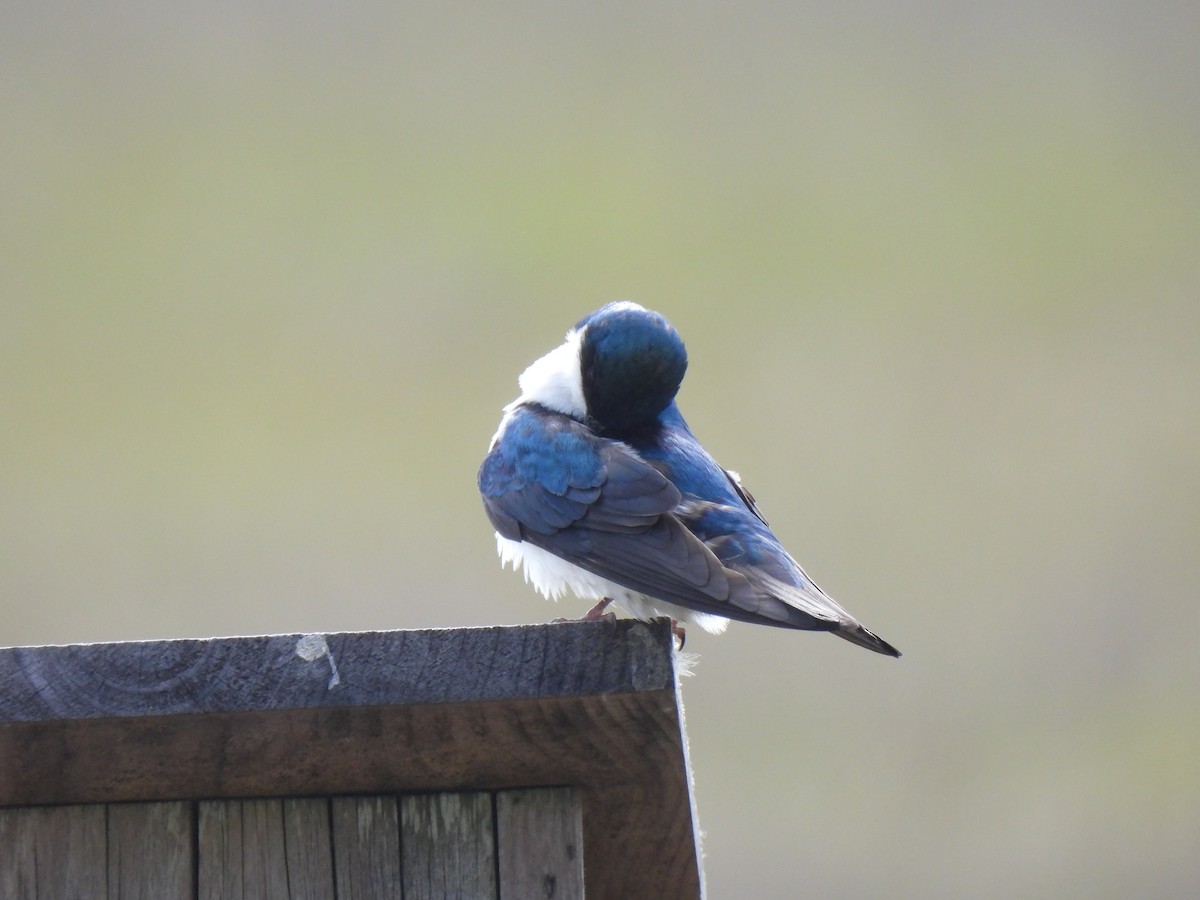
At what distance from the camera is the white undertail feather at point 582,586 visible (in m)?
2.28

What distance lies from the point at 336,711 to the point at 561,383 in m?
1.41

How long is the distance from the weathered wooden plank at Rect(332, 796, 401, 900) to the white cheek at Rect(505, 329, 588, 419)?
3.85 ft

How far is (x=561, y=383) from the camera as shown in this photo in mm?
2916

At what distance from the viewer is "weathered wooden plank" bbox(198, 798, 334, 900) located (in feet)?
5.71

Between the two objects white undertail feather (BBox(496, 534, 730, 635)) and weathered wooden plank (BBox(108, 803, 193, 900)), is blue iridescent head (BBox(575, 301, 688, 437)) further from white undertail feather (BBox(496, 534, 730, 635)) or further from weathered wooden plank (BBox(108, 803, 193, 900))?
weathered wooden plank (BBox(108, 803, 193, 900))

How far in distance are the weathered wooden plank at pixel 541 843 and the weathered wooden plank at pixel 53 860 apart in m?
0.46

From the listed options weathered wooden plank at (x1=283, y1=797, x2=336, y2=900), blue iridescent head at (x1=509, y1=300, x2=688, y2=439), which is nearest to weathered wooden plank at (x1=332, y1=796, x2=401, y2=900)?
weathered wooden plank at (x1=283, y1=797, x2=336, y2=900)

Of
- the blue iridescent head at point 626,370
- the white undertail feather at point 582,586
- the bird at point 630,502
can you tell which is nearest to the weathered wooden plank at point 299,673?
the bird at point 630,502

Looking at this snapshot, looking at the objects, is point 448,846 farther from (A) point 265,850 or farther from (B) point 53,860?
(B) point 53,860

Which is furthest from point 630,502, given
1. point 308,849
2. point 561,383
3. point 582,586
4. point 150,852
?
point 150,852

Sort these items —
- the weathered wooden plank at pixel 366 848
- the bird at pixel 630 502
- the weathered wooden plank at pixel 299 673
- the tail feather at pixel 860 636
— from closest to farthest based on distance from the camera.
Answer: the weathered wooden plank at pixel 299 673 → the weathered wooden plank at pixel 366 848 → the tail feather at pixel 860 636 → the bird at pixel 630 502

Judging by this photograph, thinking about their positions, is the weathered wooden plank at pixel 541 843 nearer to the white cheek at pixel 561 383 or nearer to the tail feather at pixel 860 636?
the tail feather at pixel 860 636

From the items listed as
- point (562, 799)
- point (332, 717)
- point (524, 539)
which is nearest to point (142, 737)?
point (332, 717)

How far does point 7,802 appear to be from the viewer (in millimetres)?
1757
